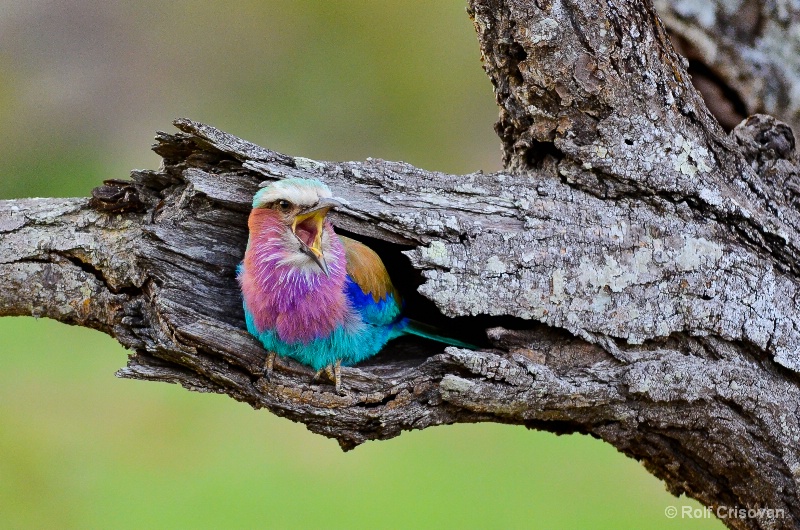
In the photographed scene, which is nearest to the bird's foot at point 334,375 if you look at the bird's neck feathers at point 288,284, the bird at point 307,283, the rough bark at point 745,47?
the bird at point 307,283

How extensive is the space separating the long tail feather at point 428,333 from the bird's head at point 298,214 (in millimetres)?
422

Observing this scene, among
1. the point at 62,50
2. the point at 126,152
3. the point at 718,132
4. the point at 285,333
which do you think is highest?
the point at 62,50

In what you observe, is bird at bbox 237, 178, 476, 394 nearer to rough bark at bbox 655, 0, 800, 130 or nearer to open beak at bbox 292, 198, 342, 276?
A: open beak at bbox 292, 198, 342, 276

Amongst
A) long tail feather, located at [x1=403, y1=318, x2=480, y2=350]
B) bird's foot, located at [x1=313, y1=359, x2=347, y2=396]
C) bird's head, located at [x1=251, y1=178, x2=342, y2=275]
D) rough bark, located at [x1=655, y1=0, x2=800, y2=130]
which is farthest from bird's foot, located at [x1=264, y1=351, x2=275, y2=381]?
rough bark, located at [x1=655, y1=0, x2=800, y2=130]

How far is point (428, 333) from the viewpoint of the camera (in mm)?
2807

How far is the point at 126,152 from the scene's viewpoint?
6.40 metres

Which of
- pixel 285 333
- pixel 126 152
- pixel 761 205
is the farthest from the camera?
pixel 126 152

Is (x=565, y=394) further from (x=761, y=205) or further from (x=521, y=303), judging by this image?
(x=761, y=205)

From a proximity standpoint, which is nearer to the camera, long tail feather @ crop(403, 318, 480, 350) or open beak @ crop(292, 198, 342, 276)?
open beak @ crop(292, 198, 342, 276)

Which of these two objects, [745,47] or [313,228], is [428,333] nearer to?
[313,228]

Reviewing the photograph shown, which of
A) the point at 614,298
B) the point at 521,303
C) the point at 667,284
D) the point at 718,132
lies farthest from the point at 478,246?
the point at 718,132

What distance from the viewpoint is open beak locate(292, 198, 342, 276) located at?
240 centimetres

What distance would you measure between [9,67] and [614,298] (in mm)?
5159

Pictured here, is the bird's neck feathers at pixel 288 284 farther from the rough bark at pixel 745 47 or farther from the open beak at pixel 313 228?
the rough bark at pixel 745 47
